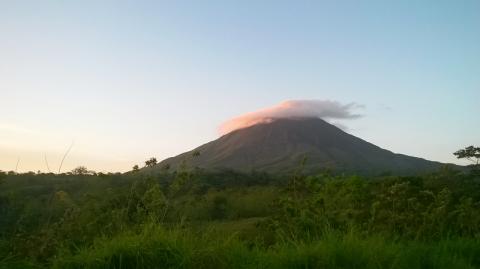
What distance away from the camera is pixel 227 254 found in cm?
592

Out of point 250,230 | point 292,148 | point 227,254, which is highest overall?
point 292,148

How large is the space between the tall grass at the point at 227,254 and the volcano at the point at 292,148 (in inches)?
3699

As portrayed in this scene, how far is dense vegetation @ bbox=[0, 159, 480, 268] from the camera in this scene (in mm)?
5848

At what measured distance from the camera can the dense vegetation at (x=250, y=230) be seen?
19.2 feet

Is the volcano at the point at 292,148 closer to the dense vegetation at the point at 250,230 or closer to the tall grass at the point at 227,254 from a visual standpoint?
the dense vegetation at the point at 250,230

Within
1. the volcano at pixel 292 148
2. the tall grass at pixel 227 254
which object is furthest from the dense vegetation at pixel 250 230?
the volcano at pixel 292 148

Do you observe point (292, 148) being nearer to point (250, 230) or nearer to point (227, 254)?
point (250, 230)

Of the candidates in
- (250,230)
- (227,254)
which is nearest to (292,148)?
(250,230)

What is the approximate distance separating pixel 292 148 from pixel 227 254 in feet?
391

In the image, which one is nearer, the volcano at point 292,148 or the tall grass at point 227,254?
the tall grass at point 227,254

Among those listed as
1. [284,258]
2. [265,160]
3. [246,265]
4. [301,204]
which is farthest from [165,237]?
[265,160]

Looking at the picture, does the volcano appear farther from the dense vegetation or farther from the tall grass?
the tall grass

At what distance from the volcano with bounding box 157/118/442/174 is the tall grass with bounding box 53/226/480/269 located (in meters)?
94.0

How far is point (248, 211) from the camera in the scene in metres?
16.9
